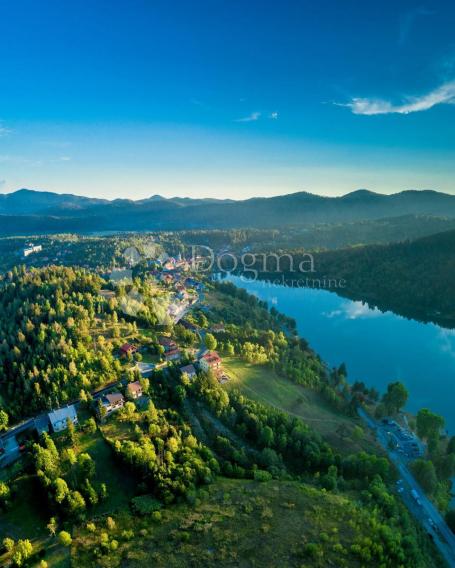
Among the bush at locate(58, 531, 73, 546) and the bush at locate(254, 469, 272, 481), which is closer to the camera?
the bush at locate(58, 531, 73, 546)

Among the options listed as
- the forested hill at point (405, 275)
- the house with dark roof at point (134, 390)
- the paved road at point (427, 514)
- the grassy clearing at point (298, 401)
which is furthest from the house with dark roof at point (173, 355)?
the forested hill at point (405, 275)

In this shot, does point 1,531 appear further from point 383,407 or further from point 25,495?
point 383,407

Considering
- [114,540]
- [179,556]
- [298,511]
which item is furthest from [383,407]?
[114,540]

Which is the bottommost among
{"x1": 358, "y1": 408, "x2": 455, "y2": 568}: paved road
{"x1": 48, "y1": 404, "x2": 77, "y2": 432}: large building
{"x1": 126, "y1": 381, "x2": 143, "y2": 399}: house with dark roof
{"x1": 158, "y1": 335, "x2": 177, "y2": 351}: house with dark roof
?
{"x1": 358, "y1": 408, "x2": 455, "y2": 568}: paved road

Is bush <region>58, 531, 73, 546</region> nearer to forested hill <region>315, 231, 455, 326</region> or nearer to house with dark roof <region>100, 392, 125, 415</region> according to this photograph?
house with dark roof <region>100, 392, 125, 415</region>

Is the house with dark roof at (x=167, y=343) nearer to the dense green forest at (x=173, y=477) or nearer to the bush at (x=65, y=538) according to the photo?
the dense green forest at (x=173, y=477)

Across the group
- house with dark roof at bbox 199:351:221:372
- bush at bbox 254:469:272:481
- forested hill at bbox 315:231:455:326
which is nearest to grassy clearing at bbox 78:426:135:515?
bush at bbox 254:469:272:481

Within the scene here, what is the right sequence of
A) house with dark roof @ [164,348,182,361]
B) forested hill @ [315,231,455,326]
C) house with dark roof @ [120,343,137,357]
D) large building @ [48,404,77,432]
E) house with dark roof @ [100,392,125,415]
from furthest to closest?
forested hill @ [315,231,455,326] < house with dark roof @ [164,348,182,361] < house with dark roof @ [120,343,137,357] < house with dark roof @ [100,392,125,415] < large building @ [48,404,77,432]
